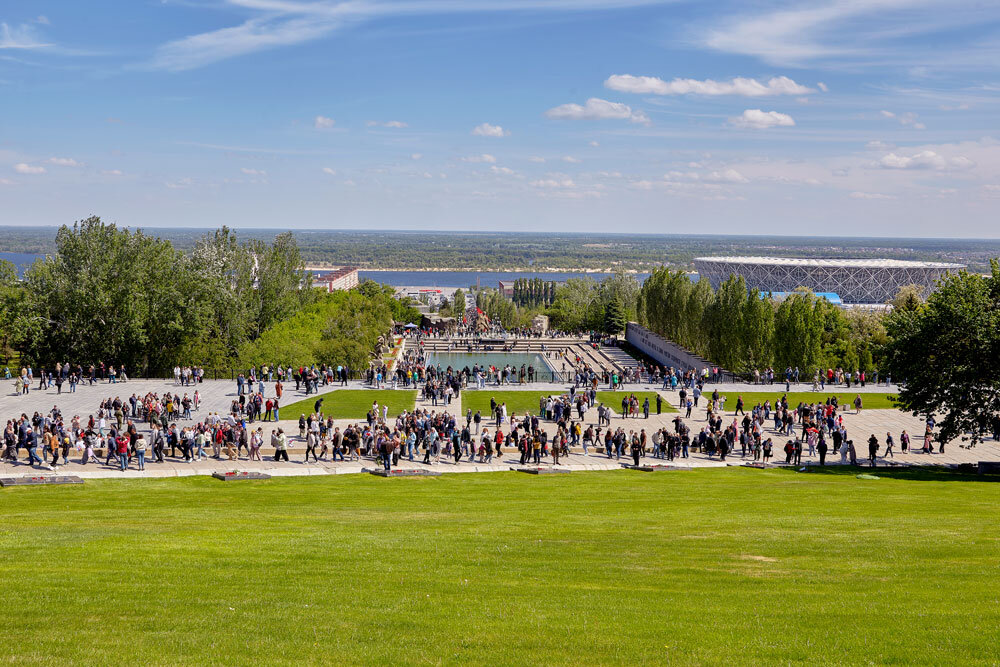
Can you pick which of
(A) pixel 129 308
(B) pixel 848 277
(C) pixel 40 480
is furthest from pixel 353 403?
(B) pixel 848 277

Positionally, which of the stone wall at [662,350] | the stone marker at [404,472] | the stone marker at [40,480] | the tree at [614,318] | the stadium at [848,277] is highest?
the stadium at [848,277]

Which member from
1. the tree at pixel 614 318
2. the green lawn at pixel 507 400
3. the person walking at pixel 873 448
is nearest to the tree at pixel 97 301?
the green lawn at pixel 507 400

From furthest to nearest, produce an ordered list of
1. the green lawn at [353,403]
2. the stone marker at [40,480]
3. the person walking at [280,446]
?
the green lawn at [353,403] < the person walking at [280,446] < the stone marker at [40,480]

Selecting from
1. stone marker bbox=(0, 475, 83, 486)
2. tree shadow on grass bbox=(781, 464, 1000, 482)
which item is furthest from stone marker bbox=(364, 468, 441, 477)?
tree shadow on grass bbox=(781, 464, 1000, 482)

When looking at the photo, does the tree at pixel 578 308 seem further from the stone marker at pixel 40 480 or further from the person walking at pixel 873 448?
the stone marker at pixel 40 480

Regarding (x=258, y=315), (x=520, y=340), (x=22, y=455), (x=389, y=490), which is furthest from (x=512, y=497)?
(x=520, y=340)
